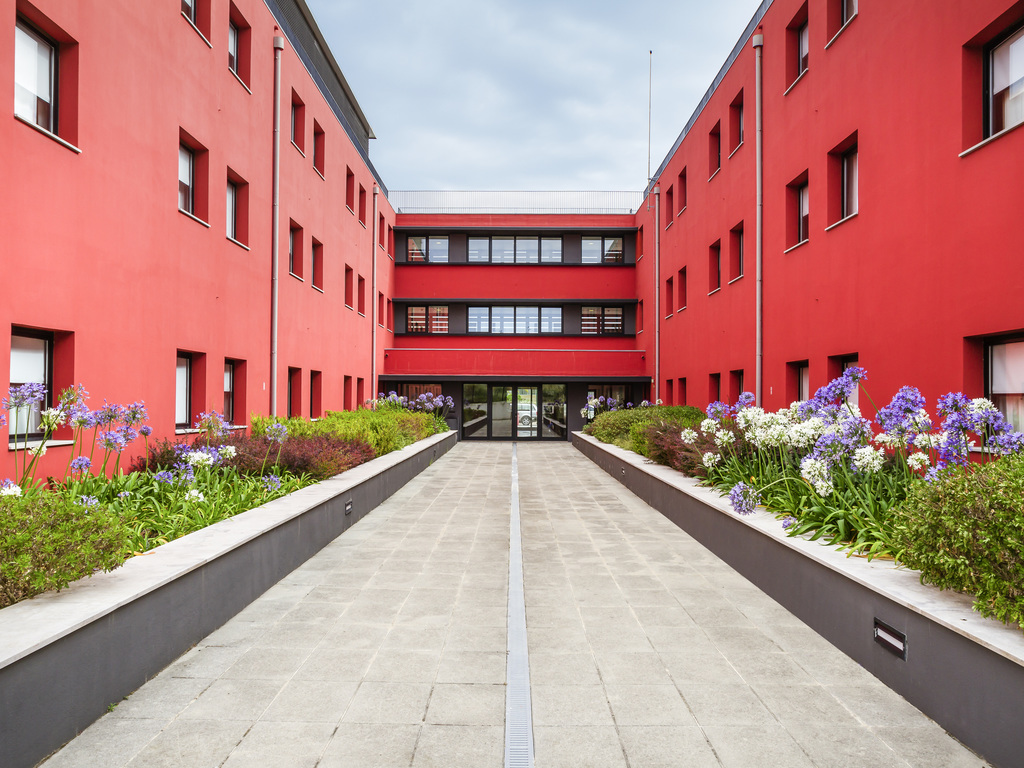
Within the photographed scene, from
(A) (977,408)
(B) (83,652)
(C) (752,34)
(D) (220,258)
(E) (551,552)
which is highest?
(C) (752,34)

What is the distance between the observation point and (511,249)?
29672mm

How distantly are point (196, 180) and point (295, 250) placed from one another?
4721mm

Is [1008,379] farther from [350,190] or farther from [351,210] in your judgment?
[350,190]

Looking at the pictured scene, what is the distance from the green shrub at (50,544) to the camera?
366cm

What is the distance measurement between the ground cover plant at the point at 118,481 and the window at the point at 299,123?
713 centimetres

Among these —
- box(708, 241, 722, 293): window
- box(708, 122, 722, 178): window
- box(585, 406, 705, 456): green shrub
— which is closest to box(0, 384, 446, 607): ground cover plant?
box(585, 406, 705, 456): green shrub

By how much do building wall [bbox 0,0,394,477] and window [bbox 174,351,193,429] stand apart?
15 cm

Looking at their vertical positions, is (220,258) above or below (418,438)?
above

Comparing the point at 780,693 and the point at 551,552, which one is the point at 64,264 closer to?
the point at 551,552

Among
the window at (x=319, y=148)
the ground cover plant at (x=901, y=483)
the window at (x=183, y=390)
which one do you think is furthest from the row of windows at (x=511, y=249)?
the ground cover plant at (x=901, y=483)

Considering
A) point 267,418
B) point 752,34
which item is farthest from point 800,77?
point 267,418

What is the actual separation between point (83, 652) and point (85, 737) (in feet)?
1.31

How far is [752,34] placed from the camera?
15242 millimetres

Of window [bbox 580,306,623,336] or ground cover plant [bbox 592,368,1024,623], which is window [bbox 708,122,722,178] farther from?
window [bbox 580,306,623,336]
